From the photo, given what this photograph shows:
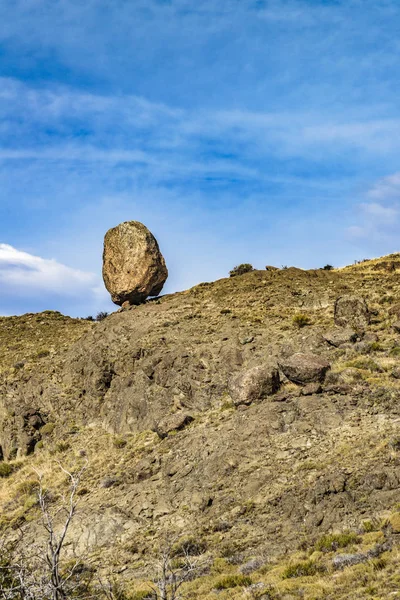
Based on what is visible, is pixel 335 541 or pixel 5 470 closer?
pixel 335 541

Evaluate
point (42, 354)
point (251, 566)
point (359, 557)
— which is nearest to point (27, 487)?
point (42, 354)

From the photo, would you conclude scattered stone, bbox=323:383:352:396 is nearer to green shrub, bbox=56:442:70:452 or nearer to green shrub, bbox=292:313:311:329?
Answer: green shrub, bbox=292:313:311:329

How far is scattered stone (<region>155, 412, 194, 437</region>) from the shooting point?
34.7 meters

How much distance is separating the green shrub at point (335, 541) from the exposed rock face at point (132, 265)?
3379 cm

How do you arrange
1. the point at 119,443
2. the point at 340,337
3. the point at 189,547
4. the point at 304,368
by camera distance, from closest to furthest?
the point at 189,547
the point at 304,368
the point at 119,443
the point at 340,337

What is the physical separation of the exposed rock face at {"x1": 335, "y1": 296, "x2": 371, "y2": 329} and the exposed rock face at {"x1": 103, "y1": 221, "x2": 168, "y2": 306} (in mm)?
17980

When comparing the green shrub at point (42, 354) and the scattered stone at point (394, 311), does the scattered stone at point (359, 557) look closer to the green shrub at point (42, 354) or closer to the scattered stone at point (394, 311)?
the scattered stone at point (394, 311)

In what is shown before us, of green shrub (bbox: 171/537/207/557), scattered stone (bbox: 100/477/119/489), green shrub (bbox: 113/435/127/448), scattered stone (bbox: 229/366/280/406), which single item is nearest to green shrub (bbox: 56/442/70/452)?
green shrub (bbox: 113/435/127/448)

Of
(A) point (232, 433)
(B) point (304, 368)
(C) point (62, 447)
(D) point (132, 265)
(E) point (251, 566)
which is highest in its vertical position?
Answer: (D) point (132, 265)

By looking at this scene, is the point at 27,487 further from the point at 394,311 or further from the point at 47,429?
the point at 394,311

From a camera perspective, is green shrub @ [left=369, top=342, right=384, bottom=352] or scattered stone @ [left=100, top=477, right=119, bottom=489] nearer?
scattered stone @ [left=100, top=477, right=119, bottom=489]

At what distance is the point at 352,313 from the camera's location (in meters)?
41.4

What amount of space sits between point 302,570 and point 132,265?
1429 inches

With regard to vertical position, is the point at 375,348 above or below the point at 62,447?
above
